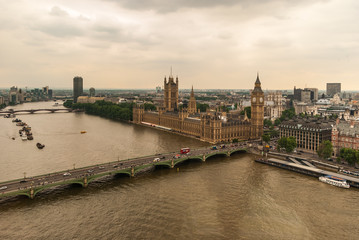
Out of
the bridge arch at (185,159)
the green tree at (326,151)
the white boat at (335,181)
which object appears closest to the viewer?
the white boat at (335,181)

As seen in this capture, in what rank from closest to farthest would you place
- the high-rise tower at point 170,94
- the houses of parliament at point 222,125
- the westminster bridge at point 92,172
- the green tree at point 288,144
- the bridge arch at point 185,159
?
the westminster bridge at point 92,172 < the bridge arch at point 185,159 < the green tree at point 288,144 < the houses of parliament at point 222,125 < the high-rise tower at point 170,94

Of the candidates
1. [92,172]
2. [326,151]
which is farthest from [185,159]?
[326,151]

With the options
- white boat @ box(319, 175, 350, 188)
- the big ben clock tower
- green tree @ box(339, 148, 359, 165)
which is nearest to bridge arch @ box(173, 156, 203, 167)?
white boat @ box(319, 175, 350, 188)

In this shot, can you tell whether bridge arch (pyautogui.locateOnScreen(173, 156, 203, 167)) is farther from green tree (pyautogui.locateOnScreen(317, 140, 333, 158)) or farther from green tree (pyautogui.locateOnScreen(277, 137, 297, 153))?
green tree (pyautogui.locateOnScreen(317, 140, 333, 158))

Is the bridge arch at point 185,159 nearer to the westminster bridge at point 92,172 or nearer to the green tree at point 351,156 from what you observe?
the westminster bridge at point 92,172

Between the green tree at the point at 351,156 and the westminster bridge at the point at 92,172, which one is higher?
the green tree at the point at 351,156

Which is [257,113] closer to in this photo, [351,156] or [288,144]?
[288,144]

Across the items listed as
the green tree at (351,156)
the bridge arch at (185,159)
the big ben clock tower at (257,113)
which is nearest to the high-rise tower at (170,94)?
the big ben clock tower at (257,113)
